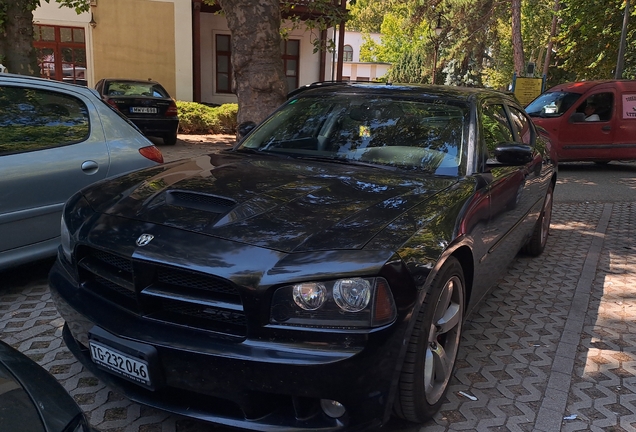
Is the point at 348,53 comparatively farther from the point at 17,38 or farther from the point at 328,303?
the point at 328,303

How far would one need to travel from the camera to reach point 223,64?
70.4 feet

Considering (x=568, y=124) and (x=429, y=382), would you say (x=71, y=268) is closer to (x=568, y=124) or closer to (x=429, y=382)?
(x=429, y=382)

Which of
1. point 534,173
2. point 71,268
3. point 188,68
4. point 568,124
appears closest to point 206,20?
point 188,68

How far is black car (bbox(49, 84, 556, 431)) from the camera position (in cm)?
220

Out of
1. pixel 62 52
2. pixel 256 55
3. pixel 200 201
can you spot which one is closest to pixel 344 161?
pixel 200 201

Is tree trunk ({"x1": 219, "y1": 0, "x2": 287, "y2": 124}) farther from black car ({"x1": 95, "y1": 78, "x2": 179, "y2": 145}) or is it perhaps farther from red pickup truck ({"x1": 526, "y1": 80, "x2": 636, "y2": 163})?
red pickup truck ({"x1": 526, "y1": 80, "x2": 636, "y2": 163})

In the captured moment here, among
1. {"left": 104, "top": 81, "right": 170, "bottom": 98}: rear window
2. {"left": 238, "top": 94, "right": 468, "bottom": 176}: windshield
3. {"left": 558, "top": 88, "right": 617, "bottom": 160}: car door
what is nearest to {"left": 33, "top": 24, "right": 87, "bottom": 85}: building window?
{"left": 104, "top": 81, "right": 170, "bottom": 98}: rear window

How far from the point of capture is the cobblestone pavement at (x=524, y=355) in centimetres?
290

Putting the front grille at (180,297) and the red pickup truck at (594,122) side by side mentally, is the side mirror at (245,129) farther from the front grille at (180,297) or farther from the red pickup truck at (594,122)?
the red pickup truck at (594,122)

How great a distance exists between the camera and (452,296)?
9.66 feet

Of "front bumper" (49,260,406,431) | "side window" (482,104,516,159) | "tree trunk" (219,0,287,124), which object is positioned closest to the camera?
"front bumper" (49,260,406,431)

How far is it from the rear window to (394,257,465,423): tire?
12.1 m

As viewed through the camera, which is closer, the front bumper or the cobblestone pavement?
the front bumper

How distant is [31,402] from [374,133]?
8.85 feet
